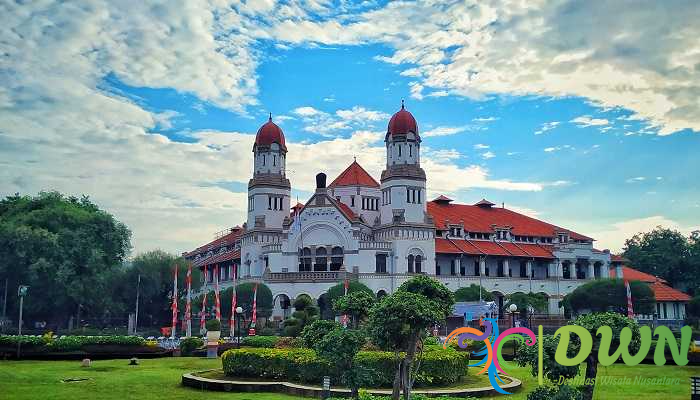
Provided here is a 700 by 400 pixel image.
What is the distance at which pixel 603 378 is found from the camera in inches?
1131

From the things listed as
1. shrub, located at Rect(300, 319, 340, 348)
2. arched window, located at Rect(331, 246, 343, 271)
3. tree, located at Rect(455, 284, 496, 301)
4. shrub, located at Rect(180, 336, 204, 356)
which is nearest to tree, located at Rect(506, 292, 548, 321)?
tree, located at Rect(455, 284, 496, 301)

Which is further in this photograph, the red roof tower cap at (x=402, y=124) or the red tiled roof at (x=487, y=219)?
the red tiled roof at (x=487, y=219)

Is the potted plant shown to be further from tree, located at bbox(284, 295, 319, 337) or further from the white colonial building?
the white colonial building

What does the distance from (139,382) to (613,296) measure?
51.5 metres

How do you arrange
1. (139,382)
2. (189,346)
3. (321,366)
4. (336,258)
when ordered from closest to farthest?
(321,366), (139,382), (189,346), (336,258)

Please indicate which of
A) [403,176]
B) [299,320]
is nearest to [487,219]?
[403,176]

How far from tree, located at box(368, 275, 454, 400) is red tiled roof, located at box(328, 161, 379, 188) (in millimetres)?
58722

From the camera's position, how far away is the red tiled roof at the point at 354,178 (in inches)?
→ 3137

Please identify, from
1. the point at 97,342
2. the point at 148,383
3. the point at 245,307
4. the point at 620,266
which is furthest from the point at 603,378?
the point at 620,266

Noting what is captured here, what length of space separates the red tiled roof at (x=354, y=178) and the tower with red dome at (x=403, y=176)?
19.3 feet

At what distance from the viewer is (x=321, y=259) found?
72562mm

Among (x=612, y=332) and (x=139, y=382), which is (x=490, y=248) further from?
(x=612, y=332)

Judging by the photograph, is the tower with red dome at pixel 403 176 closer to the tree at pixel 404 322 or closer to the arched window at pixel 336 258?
the arched window at pixel 336 258

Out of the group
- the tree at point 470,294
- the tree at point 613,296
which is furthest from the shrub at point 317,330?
the tree at point 613,296
